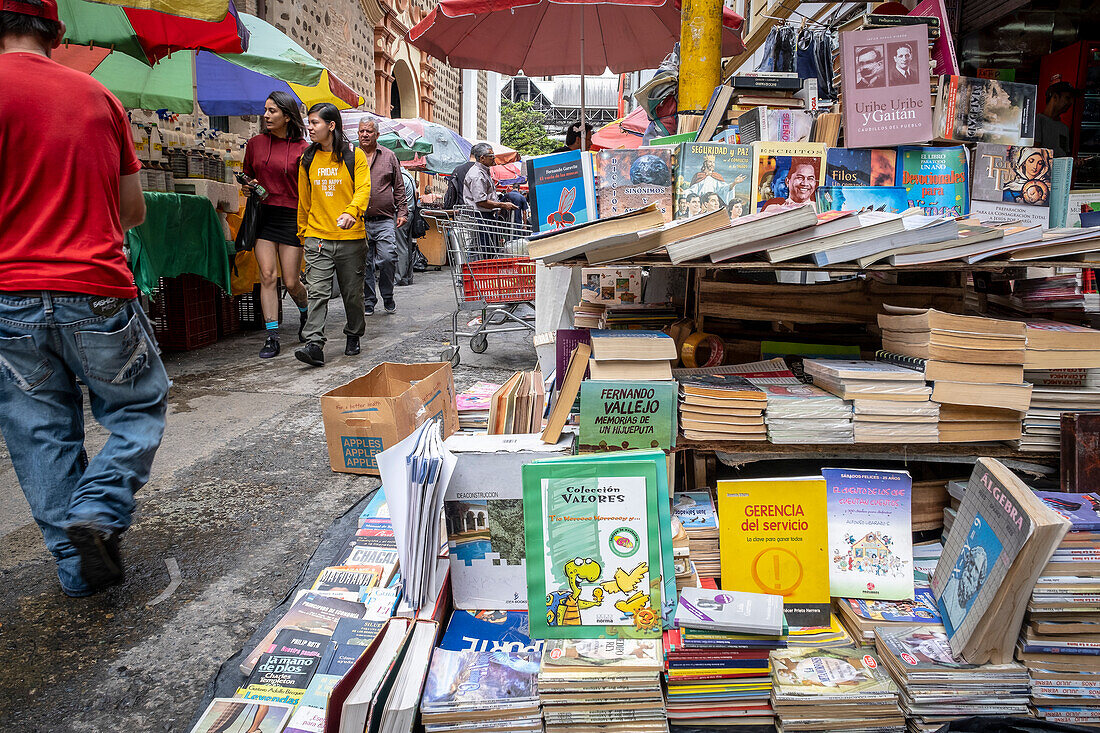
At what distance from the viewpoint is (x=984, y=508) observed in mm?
1872

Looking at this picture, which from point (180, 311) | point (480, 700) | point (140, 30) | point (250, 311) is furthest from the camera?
point (250, 311)

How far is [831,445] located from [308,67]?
21.1 ft

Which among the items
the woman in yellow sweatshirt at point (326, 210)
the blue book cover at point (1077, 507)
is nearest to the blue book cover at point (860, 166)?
the blue book cover at point (1077, 507)

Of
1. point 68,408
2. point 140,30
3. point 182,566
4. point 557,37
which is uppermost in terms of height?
point 557,37

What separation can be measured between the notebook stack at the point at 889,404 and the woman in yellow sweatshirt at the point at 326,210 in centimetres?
436

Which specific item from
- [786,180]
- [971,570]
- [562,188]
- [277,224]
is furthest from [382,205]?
[971,570]

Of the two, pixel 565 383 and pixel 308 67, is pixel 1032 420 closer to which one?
pixel 565 383

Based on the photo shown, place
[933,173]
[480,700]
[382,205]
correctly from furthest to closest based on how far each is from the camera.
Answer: [382,205]
[933,173]
[480,700]

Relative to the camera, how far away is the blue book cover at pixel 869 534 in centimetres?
207

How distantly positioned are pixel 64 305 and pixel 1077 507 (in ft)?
10.6

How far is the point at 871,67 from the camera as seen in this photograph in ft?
8.85

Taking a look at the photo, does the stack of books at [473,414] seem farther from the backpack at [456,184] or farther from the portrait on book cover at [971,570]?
the backpack at [456,184]

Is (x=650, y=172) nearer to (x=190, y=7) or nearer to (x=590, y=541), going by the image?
(x=590, y=541)

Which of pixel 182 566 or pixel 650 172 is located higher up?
pixel 650 172
